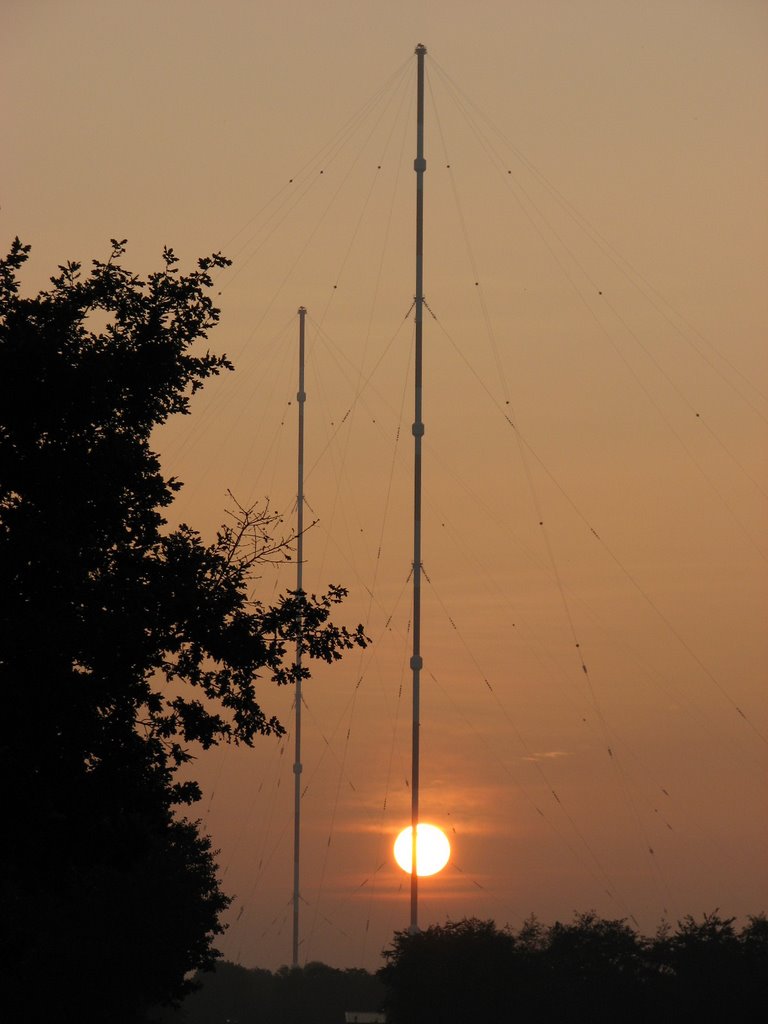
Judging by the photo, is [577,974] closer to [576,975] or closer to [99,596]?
[576,975]

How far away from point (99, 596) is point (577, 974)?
1755 inches

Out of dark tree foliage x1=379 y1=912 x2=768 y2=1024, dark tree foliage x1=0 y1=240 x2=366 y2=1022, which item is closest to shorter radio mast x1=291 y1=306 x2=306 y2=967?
dark tree foliage x1=379 y1=912 x2=768 y2=1024

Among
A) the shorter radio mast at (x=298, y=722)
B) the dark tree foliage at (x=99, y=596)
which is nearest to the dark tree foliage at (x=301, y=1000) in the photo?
the shorter radio mast at (x=298, y=722)

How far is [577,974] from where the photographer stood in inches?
2771

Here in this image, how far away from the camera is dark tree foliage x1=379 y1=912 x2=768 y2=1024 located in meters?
66.2

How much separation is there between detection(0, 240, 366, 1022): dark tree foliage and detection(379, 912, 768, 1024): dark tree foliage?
118 feet

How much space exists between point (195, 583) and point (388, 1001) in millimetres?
46023

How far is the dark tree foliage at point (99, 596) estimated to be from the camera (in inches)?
1184

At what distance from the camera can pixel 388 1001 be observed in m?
73.9

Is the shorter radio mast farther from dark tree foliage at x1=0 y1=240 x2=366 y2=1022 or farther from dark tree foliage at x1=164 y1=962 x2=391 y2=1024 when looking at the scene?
dark tree foliage at x1=0 y1=240 x2=366 y2=1022

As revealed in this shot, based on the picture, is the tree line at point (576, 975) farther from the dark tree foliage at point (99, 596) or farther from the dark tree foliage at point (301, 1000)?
the dark tree foliage at point (99, 596)

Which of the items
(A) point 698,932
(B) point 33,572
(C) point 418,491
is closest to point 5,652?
(B) point 33,572

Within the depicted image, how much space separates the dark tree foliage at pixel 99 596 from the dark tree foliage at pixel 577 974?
35.8 m

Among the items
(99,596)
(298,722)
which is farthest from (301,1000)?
(99,596)
